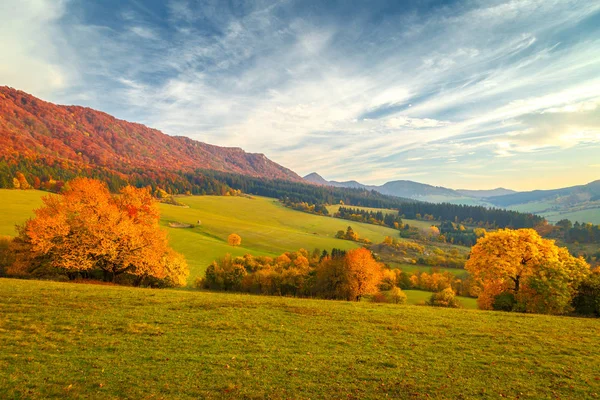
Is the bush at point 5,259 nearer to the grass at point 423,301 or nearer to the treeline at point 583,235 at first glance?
the grass at point 423,301

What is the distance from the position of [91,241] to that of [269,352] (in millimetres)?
31839

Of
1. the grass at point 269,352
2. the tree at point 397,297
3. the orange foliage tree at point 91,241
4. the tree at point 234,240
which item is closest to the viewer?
the grass at point 269,352

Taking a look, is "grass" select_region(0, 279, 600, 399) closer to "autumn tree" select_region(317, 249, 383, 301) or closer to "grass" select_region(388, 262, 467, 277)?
"autumn tree" select_region(317, 249, 383, 301)

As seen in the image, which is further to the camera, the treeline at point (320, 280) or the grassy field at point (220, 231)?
the grassy field at point (220, 231)

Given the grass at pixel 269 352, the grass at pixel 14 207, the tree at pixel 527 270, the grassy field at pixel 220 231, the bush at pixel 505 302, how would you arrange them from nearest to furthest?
the grass at pixel 269 352 < the tree at pixel 527 270 < the bush at pixel 505 302 < the grass at pixel 14 207 < the grassy field at pixel 220 231

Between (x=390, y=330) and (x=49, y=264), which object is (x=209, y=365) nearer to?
(x=390, y=330)

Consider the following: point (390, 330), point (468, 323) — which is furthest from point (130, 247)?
point (468, 323)

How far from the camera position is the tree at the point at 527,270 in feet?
100


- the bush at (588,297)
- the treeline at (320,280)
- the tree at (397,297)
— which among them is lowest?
the tree at (397,297)

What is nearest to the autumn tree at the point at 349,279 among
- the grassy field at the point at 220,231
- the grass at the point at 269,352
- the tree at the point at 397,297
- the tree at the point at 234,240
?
the tree at the point at 397,297

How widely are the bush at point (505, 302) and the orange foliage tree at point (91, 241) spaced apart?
44.1m

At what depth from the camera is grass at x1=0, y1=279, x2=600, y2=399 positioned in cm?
1174

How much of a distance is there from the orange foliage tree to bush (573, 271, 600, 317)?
171ft

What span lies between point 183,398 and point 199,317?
10165 millimetres
